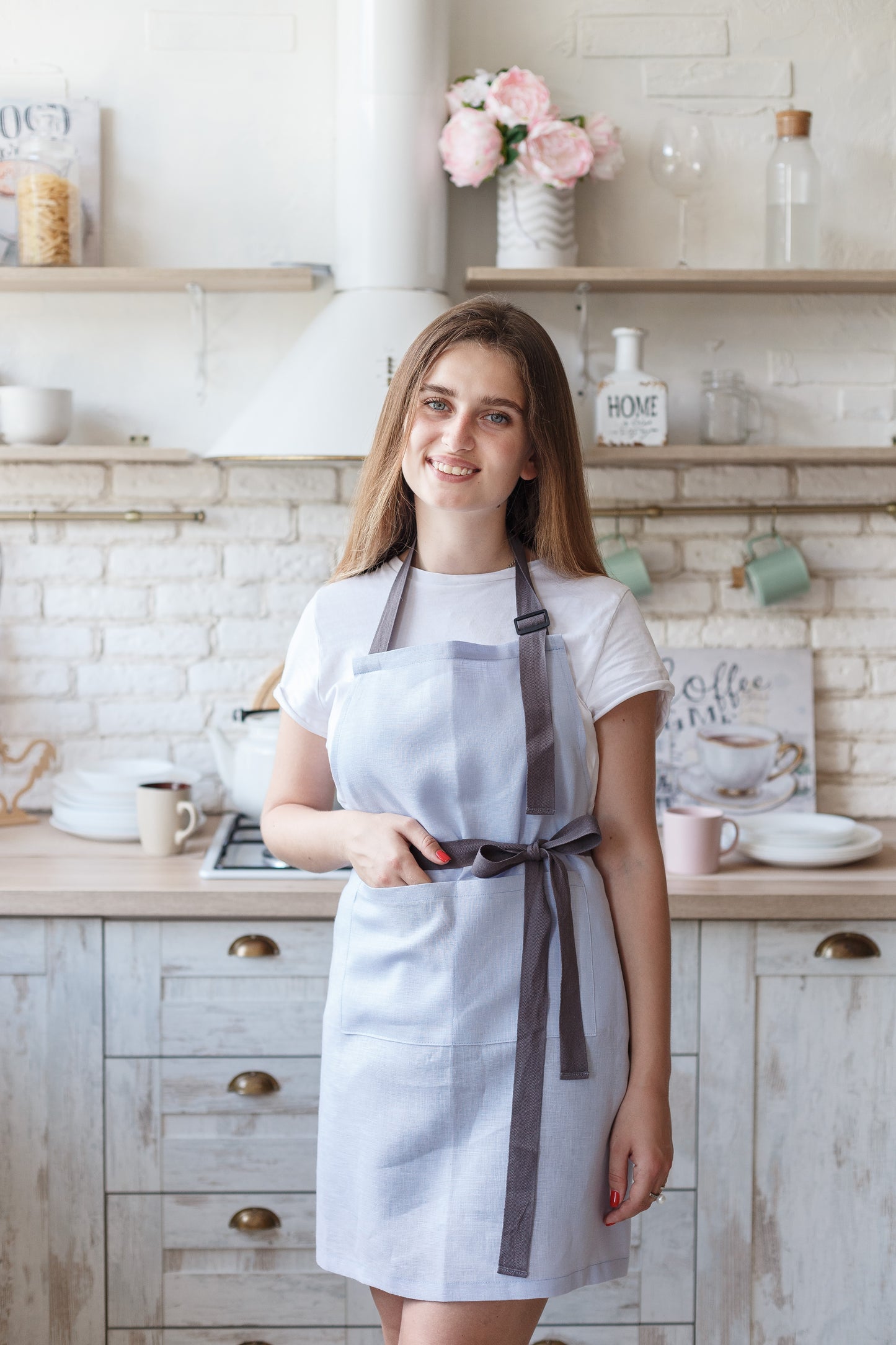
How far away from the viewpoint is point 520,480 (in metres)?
1.36

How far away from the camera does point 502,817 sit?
1251mm

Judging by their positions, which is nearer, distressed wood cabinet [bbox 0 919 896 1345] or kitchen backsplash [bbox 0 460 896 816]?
distressed wood cabinet [bbox 0 919 896 1345]

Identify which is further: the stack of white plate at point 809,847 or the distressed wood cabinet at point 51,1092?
the stack of white plate at point 809,847

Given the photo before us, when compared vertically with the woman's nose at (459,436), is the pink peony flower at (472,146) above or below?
above

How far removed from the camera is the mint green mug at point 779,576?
2.34m

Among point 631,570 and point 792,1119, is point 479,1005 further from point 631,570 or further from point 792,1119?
point 631,570

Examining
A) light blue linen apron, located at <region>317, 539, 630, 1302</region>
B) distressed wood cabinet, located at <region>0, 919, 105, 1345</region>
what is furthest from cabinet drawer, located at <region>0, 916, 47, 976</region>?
light blue linen apron, located at <region>317, 539, 630, 1302</region>

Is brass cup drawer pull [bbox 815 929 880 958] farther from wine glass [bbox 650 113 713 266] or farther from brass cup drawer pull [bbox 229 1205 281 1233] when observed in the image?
wine glass [bbox 650 113 713 266]

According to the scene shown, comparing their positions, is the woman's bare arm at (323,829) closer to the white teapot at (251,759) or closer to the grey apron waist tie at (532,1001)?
the grey apron waist tie at (532,1001)

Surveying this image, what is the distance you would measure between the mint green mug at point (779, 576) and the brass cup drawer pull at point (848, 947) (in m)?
0.70

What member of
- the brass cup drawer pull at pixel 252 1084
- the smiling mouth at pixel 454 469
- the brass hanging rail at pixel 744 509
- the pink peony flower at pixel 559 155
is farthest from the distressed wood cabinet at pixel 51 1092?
the pink peony flower at pixel 559 155

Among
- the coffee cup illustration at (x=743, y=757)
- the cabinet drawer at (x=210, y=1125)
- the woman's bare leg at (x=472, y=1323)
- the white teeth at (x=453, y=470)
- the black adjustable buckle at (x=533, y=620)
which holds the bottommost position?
the cabinet drawer at (x=210, y=1125)

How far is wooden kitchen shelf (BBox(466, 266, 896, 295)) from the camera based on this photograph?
7.15 ft

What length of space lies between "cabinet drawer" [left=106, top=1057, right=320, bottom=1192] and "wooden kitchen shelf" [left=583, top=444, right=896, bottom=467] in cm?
115
